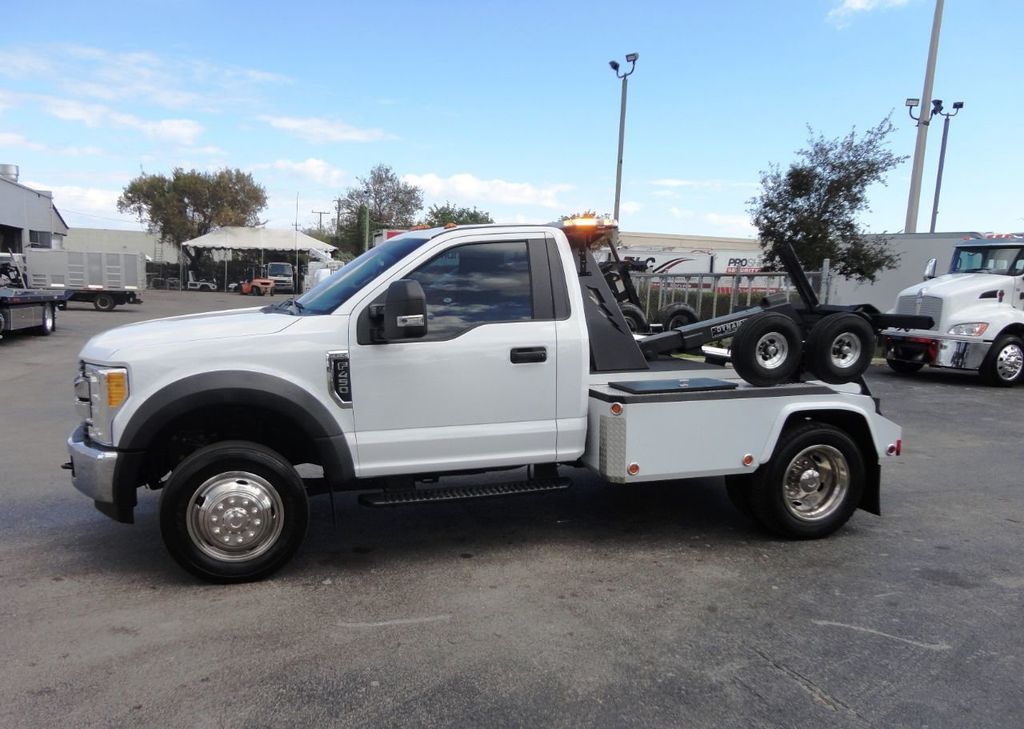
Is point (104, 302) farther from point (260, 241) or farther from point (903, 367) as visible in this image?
point (903, 367)

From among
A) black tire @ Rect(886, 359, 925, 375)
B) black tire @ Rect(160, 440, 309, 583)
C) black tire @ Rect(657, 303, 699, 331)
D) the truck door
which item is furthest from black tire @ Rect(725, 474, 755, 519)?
black tire @ Rect(886, 359, 925, 375)

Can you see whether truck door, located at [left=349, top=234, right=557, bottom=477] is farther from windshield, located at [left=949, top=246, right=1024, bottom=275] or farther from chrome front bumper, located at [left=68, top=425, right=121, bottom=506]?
windshield, located at [left=949, top=246, right=1024, bottom=275]

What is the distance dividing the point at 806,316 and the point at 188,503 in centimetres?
436

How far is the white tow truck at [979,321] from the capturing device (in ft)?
43.8

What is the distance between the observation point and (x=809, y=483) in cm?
524

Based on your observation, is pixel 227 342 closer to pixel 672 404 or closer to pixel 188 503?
pixel 188 503

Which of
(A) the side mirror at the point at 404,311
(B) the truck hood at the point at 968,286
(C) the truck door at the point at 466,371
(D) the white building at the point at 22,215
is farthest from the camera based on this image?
(D) the white building at the point at 22,215

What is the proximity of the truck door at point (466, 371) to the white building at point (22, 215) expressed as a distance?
34106 mm

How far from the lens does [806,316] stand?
18.7 feet

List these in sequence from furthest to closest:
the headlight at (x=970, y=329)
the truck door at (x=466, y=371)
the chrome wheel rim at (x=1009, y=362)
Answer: the chrome wheel rim at (x=1009, y=362) < the headlight at (x=970, y=329) < the truck door at (x=466, y=371)

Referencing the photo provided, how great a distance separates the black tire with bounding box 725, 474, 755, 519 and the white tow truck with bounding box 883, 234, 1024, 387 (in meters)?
10.0

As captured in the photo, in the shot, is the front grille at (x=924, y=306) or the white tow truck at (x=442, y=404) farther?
the front grille at (x=924, y=306)

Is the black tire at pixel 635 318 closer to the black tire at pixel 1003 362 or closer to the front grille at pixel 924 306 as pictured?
the front grille at pixel 924 306

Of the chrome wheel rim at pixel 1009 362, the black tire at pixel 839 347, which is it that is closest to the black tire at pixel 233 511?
the black tire at pixel 839 347
